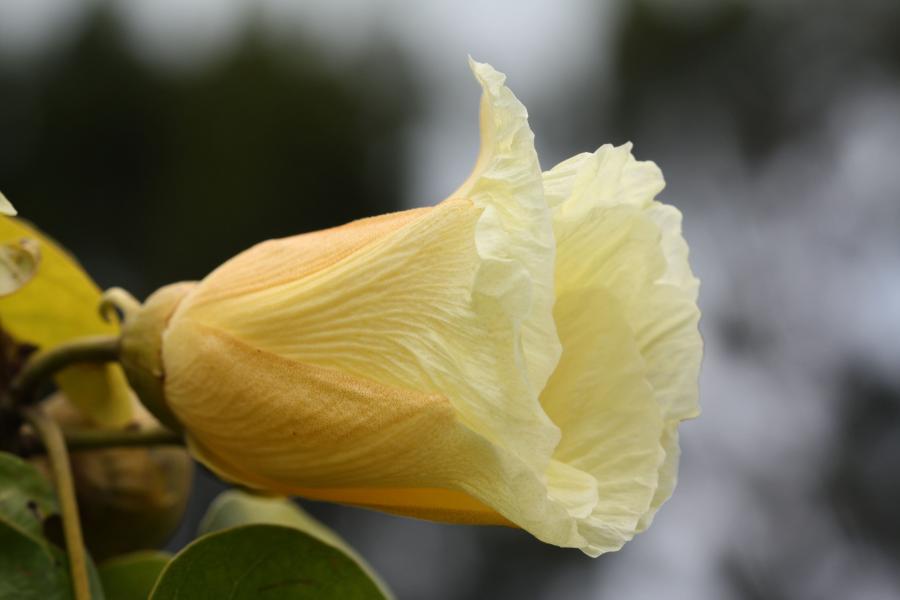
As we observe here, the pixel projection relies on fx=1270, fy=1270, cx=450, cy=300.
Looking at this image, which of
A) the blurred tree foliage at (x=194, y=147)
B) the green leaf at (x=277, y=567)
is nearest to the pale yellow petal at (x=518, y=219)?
the green leaf at (x=277, y=567)

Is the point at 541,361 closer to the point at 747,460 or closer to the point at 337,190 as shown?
the point at 747,460

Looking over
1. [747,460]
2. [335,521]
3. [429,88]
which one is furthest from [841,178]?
[335,521]

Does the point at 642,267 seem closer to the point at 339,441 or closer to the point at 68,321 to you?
the point at 339,441

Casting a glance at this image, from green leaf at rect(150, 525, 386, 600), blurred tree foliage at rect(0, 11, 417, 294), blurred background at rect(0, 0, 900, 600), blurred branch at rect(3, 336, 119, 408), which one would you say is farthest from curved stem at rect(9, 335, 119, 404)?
blurred tree foliage at rect(0, 11, 417, 294)

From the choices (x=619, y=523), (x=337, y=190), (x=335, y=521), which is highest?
(x=619, y=523)

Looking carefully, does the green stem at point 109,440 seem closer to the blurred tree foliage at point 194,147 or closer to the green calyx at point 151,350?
the green calyx at point 151,350

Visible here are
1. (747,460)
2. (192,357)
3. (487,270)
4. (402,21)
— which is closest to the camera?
(487,270)
